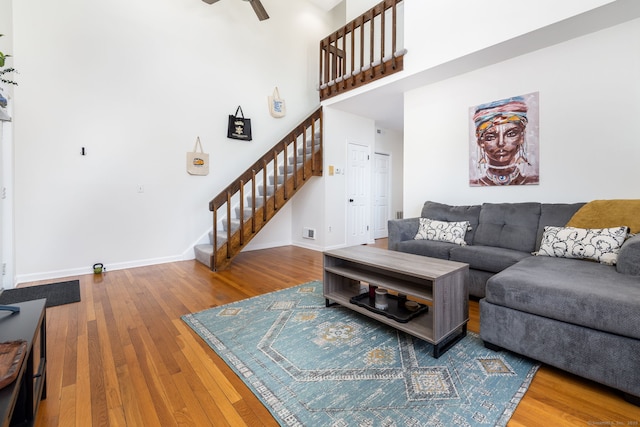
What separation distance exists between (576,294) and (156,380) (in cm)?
232

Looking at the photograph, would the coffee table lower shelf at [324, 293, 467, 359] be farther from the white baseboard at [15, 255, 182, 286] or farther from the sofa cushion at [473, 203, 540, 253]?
the white baseboard at [15, 255, 182, 286]

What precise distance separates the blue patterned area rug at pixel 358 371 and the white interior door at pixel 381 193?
4306 millimetres

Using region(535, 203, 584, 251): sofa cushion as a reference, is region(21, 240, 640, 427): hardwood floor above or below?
below

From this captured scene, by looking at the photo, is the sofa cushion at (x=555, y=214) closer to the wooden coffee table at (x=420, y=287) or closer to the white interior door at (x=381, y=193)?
the wooden coffee table at (x=420, y=287)

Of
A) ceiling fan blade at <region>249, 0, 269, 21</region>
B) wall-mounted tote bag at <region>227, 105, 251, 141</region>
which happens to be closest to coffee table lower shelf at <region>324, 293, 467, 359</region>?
wall-mounted tote bag at <region>227, 105, 251, 141</region>

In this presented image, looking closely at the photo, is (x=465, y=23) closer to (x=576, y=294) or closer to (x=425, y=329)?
(x=576, y=294)

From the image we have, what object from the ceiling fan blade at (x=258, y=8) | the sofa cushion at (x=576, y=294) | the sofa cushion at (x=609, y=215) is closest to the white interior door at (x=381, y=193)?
the ceiling fan blade at (x=258, y=8)

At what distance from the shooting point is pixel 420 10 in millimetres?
3471

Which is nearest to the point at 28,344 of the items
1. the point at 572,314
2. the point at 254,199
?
the point at 572,314

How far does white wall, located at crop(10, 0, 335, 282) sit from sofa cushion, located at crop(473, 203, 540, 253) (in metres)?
3.66

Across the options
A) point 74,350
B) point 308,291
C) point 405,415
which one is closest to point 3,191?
point 74,350

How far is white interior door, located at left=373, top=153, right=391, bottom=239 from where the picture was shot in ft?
21.2

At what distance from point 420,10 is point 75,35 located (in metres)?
4.17

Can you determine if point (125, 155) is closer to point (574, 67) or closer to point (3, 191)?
point (3, 191)
